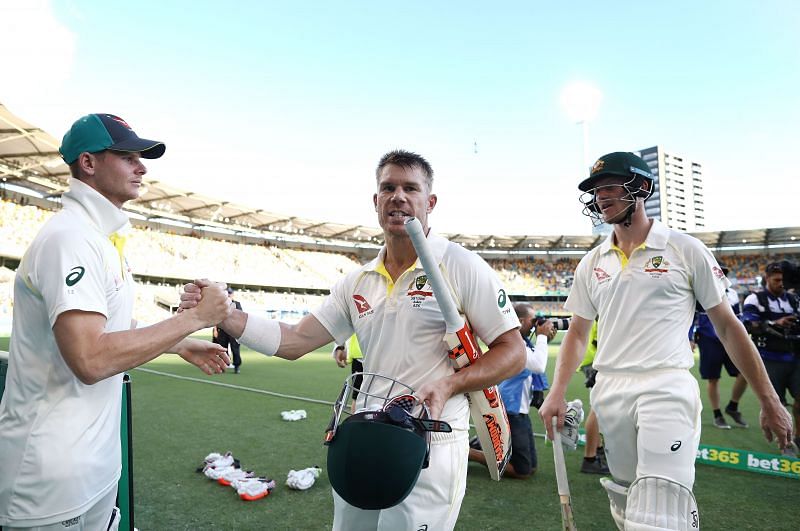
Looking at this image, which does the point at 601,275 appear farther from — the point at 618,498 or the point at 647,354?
the point at 618,498

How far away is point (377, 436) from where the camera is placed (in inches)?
64.1

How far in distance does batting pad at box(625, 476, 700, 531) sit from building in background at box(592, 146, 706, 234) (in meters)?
169

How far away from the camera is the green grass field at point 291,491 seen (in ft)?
13.6

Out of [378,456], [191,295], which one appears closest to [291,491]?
[191,295]

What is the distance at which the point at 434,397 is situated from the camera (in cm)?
186

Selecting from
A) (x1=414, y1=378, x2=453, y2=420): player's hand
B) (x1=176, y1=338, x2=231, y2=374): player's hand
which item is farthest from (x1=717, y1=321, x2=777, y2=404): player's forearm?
(x1=176, y1=338, x2=231, y2=374): player's hand

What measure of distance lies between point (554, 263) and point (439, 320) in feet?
202

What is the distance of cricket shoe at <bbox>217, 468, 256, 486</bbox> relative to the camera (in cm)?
485

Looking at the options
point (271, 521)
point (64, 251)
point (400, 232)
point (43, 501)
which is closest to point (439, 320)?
point (400, 232)

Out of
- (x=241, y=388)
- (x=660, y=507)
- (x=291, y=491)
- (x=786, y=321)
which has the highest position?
(x=660, y=507)

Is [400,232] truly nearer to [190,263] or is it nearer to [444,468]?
[444,468]

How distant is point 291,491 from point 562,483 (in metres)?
2.70

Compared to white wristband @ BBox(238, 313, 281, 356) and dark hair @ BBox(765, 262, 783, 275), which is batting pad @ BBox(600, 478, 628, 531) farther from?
dark hair @ BBox(765, 262, 783, 275)

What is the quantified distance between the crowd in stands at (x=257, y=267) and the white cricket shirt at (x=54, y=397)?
34927 millimetres
